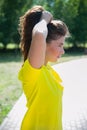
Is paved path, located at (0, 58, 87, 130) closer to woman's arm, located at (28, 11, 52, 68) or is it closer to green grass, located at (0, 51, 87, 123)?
green grass, located at (0, 51, 87, 123)

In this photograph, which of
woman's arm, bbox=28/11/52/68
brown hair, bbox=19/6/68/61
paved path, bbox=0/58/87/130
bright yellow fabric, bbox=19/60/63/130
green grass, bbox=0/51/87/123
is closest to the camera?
woman's arm, bbox=28/11/52/68

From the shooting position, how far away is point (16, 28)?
25.2 m

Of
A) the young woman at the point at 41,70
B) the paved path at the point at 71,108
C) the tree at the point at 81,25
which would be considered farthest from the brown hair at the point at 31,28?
the tree at the point at 81,25

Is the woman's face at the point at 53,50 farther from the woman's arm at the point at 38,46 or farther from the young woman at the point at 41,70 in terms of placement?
the woman's arm at the point at 38,46

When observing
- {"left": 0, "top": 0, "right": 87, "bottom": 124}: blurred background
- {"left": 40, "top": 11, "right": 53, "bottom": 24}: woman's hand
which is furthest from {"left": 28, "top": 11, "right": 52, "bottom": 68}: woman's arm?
{"left": 0, "top": 0, "right": 87, "bottom": 124}: blurred background

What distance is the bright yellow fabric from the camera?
2.57 metres

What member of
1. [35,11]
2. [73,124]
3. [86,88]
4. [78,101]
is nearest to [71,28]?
[86,88]

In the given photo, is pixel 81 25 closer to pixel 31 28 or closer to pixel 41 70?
pixel 31 28

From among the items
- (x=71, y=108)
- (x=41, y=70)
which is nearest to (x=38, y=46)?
(x=41, y=70)

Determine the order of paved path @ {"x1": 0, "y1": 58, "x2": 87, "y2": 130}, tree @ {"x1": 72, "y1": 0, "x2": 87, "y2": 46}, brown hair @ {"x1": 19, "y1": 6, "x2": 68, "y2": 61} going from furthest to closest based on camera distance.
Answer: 1. tree @ {"x1": 72, "y1": 0, "x2": 87, "y2": 46}
2. paved path @ {"x1": 0, "y1": 58, "x2": 87, "y2": 130}
3. brown hair @ {"x1": 19, "y1": 6, "x2": 68, "y2": 61}

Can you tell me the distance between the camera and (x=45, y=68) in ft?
8.61

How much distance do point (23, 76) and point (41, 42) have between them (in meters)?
0.27

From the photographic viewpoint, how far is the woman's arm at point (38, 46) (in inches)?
95.4

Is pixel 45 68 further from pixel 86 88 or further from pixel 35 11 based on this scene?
pixel 86 88
